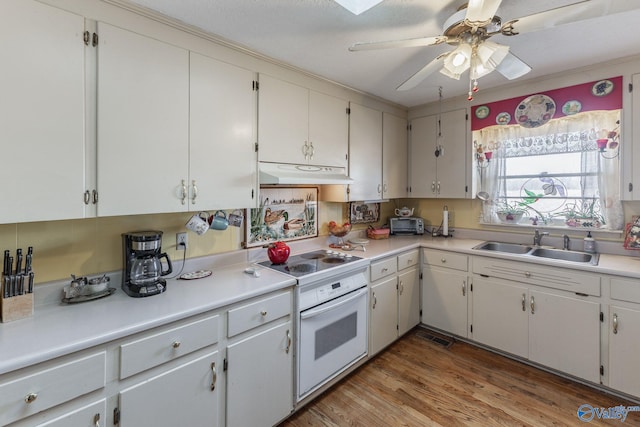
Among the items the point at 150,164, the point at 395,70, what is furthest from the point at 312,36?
the point at 150,164

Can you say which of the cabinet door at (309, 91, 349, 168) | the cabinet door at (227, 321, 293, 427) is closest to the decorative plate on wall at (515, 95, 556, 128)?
the cabinet door at (309, 91, 349, 168)

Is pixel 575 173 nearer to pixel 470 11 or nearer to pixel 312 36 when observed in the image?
pixel 470 11

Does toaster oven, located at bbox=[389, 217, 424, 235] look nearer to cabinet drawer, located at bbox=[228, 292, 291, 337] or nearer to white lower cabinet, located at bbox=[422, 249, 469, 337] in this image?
white lower cabinet, located at bbox=[422, 249, 469, 337]

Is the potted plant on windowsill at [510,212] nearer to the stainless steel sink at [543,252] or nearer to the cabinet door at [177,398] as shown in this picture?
the stainless steel sink at [543,252]

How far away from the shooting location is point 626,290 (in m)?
1.95

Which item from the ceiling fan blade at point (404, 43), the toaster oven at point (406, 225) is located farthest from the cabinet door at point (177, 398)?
the toaster oven at point (406, 225)

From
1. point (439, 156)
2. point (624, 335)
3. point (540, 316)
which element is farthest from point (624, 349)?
point (439, 156)

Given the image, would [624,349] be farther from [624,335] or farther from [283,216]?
[283,216]

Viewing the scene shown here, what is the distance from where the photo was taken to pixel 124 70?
1.45 metres

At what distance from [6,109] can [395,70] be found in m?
2.30

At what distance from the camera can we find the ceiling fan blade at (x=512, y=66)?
1.67m

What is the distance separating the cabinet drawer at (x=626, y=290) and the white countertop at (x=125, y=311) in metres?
0.06

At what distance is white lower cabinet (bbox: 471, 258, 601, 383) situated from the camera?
2.11m

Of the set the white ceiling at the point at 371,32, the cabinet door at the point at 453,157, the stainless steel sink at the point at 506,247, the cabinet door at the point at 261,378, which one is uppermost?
the white ceiling at the point at 371,32
